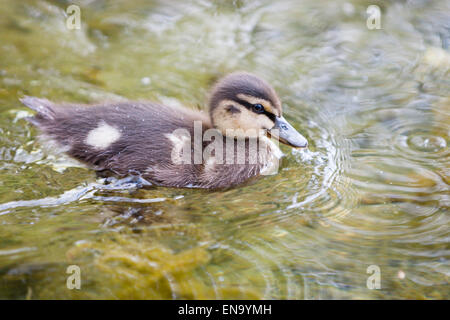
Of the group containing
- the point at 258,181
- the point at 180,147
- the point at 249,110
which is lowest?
the point at 258,181

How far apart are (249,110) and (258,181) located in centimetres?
42

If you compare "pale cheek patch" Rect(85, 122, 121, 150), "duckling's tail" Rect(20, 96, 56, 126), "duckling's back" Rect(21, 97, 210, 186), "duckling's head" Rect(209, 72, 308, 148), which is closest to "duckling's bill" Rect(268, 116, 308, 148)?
"duckling's head" Rect(209, 72, 308, 148)

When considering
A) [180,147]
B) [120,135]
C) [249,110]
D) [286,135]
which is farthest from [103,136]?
[286,135]

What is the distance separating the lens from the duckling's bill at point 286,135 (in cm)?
295

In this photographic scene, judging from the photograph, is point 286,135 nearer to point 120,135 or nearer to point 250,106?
point 250,106

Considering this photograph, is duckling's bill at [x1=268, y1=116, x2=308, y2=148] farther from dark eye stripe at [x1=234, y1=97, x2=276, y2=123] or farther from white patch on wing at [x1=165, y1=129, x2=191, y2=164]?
white patch on wing at [x1=165, y1=129, x2=191, y2=164]

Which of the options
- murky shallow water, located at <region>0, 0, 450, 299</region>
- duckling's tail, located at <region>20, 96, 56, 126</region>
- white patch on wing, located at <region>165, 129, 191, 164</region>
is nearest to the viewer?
murky shallow water, located at <region>0, 0, 450, 299</region>

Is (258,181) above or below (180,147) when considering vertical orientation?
below

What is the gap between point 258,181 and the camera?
296cm

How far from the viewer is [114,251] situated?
2277 mm

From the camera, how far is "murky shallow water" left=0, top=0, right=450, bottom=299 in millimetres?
2184

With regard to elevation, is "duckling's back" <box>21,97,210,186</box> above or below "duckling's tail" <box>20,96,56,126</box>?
below

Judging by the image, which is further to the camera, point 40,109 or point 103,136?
point 40,109
